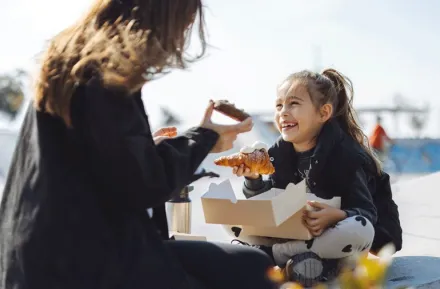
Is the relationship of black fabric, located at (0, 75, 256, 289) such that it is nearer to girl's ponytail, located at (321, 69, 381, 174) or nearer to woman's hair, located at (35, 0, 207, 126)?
woman's hair, located at (35, 0, 207, 126)

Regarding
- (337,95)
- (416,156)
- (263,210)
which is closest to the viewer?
(263,210)

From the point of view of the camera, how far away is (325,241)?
2.85 meters

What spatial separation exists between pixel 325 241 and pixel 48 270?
153 cm

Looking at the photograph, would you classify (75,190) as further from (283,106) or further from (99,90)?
(283,106)

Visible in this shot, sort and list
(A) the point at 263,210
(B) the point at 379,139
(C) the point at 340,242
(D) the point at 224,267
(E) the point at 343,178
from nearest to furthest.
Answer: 1. (D) the point at 224,267
2. (A) the point at 263,210
3. (C) the point at 340,242
4. (E) the point at 343,178
5. (B) the point at 379,139

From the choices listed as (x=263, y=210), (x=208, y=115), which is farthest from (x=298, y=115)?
(x=208, y=115)

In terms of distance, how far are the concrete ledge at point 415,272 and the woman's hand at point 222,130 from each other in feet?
4.21

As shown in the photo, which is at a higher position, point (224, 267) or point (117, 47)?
point (117, 47)

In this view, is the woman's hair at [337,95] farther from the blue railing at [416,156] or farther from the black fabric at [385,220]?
the blue railing at [416,156]

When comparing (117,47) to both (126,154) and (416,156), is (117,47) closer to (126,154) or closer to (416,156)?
(126,154)

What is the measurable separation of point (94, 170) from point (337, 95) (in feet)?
6.57

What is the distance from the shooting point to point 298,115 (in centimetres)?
316

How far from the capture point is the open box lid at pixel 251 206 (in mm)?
2666

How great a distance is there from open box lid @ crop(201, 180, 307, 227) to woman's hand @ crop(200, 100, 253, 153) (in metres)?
0.70
